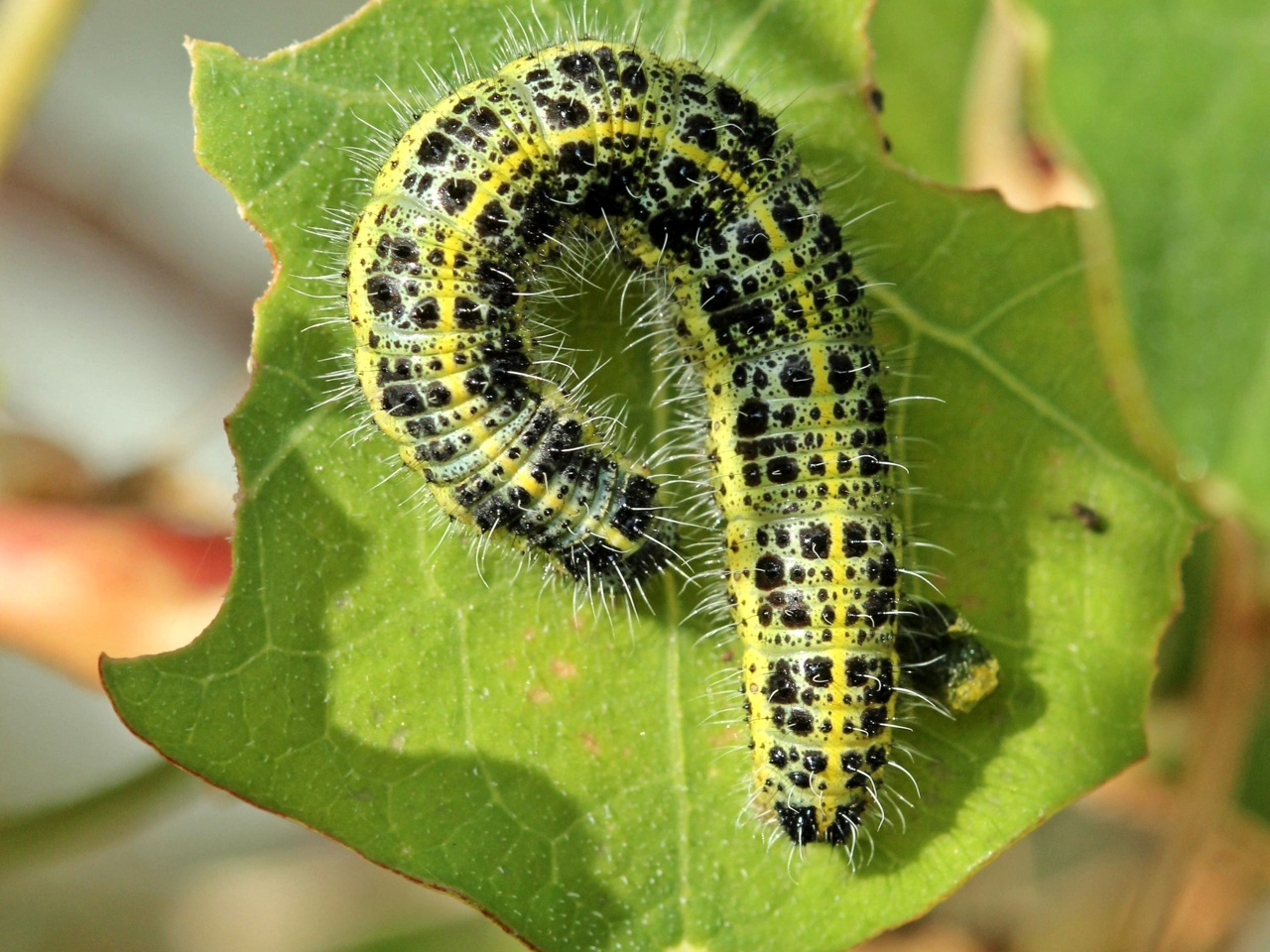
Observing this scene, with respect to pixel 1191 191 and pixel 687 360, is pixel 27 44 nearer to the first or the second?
pixel 687 360

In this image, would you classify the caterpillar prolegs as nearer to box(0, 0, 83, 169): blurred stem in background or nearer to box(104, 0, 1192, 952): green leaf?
box(104, 0, 1192, 952): green leaf

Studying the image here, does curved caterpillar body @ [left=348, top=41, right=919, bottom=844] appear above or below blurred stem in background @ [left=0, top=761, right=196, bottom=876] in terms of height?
above

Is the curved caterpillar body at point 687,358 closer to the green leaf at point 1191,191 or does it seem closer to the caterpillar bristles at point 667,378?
the caterpillar bristles at point 667,378

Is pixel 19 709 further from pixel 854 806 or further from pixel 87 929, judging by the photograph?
pixel 854 806

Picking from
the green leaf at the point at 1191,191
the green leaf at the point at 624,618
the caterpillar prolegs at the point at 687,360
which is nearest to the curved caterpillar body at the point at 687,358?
the caterpillar prolegs at the point at 687,360

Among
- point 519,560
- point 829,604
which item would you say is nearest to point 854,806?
point 829,604

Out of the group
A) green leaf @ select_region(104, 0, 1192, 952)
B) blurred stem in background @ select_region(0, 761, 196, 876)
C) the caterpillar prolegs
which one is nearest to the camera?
green leaf @ select_region(104, 0, 1192, 952)

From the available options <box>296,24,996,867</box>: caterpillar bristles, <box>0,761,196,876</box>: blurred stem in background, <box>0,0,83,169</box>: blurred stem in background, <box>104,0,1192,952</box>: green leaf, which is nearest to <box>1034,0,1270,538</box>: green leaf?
<box>104,0,1192,952</box>: green leaf
